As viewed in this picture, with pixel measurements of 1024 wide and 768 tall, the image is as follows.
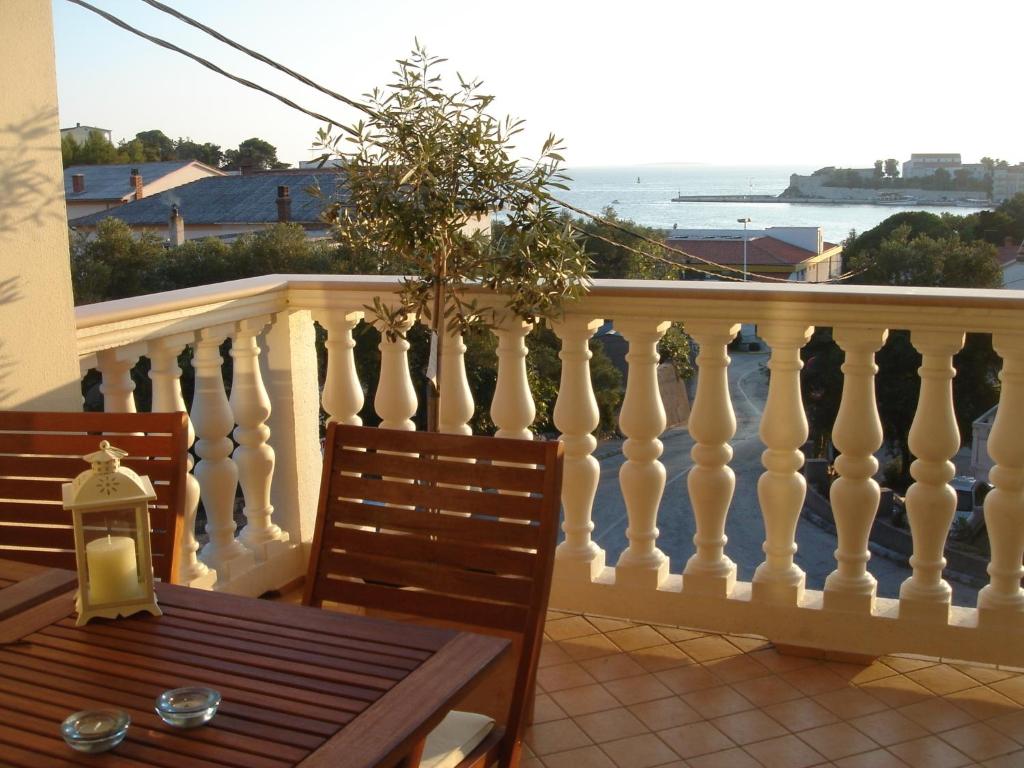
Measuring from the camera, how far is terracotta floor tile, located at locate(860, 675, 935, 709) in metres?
2.86

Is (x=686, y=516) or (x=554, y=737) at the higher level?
(x=554, y=737)

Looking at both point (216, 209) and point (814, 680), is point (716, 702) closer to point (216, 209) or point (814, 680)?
point (814, 680)

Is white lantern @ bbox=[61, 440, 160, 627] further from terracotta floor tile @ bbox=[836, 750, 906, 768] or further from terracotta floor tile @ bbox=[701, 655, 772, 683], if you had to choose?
terracotta floor tile @ bbox=[701, 655, 772, 683]

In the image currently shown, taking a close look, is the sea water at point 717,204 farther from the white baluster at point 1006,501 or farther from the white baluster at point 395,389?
the white baluster at point 1006,501

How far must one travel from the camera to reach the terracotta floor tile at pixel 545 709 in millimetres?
2789

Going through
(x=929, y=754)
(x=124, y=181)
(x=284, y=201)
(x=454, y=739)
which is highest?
(x=124, y=181)

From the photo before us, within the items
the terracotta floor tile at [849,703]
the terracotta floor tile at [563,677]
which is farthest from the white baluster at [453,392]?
→ the terracotta floor tile at [849,703]

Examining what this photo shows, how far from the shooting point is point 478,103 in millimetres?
2857

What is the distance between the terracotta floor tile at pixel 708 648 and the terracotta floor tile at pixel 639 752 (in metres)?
0.49

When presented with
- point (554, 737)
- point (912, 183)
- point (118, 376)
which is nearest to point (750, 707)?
point (554, 737)

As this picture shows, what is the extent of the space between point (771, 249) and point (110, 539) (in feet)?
21.4

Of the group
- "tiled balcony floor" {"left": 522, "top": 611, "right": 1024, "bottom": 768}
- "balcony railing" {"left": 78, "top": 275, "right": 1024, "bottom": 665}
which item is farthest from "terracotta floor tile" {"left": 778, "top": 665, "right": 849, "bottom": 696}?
"balcony railing" {"left": 78, "top": 275, "right": 1024, "bottom": 665}

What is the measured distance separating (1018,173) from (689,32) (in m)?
2.77

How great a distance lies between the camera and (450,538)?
2002 mm
